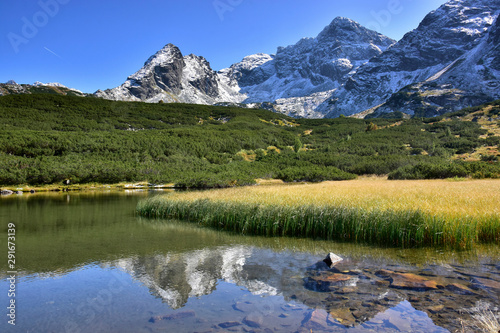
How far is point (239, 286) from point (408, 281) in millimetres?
4468

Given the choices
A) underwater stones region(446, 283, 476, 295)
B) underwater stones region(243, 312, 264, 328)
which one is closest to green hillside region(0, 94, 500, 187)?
underwater stones region(446, 283, 476, 295)

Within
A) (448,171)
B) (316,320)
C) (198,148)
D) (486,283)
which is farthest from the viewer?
(198,148)

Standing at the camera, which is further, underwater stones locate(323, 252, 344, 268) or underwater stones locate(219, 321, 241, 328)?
underwater stones locate(323, 252, 344, 268)

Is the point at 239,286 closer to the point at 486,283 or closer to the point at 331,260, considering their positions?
the point at 331,260

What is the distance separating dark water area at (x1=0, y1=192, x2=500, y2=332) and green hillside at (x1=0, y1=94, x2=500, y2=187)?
3136 centimetres

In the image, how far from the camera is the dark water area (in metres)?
6.43

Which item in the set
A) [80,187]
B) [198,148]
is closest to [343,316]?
[80,187]

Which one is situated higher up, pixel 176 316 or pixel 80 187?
pixel 80 187

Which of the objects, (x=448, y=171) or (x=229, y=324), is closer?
(x=229, y=324)

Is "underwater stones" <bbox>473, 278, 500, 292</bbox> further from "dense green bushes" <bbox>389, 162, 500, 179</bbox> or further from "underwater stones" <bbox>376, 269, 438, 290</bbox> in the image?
"dense green bushes" <bbox>389, 162, 500, 179</bbox>

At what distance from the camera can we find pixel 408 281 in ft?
27.0

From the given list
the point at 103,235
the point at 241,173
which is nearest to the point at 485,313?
the point at 103,235

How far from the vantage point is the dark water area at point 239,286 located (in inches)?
253

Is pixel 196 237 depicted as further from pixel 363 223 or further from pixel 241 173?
pixel 241 173
